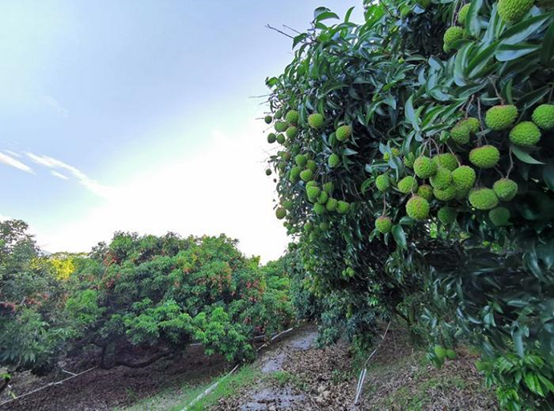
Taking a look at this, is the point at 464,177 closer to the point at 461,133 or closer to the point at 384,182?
the point at 461,133

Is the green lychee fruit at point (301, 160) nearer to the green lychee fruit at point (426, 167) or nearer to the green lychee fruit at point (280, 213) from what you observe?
the green lychee fruit at point (280, 213)

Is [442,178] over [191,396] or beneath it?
over

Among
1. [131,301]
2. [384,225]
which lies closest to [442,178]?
[384,225]

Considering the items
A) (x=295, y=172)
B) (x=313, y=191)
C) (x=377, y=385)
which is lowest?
(x=377, y=385)

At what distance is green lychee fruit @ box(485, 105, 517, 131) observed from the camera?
0.53m

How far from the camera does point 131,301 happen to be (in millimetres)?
5684

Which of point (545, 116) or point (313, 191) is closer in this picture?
point (545, 116)

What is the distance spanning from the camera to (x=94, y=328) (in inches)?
201

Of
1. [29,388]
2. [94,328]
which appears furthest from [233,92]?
[29,388]

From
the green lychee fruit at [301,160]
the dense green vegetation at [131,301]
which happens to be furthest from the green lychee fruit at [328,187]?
the dense green vegetation at [131,301]

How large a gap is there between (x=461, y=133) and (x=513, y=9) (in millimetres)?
221

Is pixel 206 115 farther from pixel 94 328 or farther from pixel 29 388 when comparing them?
pixel 29 388

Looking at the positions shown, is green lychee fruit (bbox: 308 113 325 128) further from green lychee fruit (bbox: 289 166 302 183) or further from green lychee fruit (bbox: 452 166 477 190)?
green lychee fruit (bbox: 452 166 477 190)

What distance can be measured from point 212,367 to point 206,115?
16.7 feet
